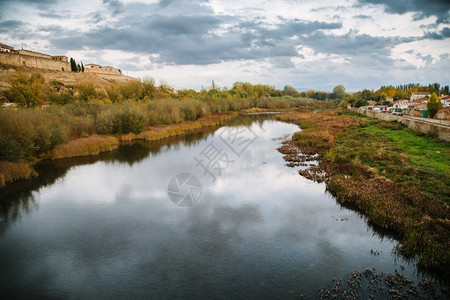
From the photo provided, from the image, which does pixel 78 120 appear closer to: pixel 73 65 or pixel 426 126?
pixel 426 126

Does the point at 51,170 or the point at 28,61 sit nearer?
the point at 51,170

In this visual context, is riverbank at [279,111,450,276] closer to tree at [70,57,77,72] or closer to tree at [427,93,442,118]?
tree at [427,93,442,118]

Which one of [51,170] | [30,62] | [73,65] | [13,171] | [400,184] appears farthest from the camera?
[73,65]

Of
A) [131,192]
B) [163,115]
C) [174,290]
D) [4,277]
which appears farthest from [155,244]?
[163,115]

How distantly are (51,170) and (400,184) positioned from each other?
24771mm

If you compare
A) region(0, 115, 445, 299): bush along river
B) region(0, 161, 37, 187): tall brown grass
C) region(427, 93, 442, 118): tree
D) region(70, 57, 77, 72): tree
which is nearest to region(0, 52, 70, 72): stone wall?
region(70, 57, 77, 72): tree

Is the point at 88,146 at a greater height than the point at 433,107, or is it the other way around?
the point at 433,107

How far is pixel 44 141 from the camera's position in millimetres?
23734

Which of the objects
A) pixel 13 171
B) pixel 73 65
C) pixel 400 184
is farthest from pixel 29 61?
pixel 400 184

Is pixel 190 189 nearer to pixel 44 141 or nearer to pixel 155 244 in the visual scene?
pixel 155 244

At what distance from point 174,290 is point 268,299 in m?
2.93

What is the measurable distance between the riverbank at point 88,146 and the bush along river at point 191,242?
1048 mm

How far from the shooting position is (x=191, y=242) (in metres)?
11.5

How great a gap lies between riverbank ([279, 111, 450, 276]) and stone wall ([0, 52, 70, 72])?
91.3 meters
